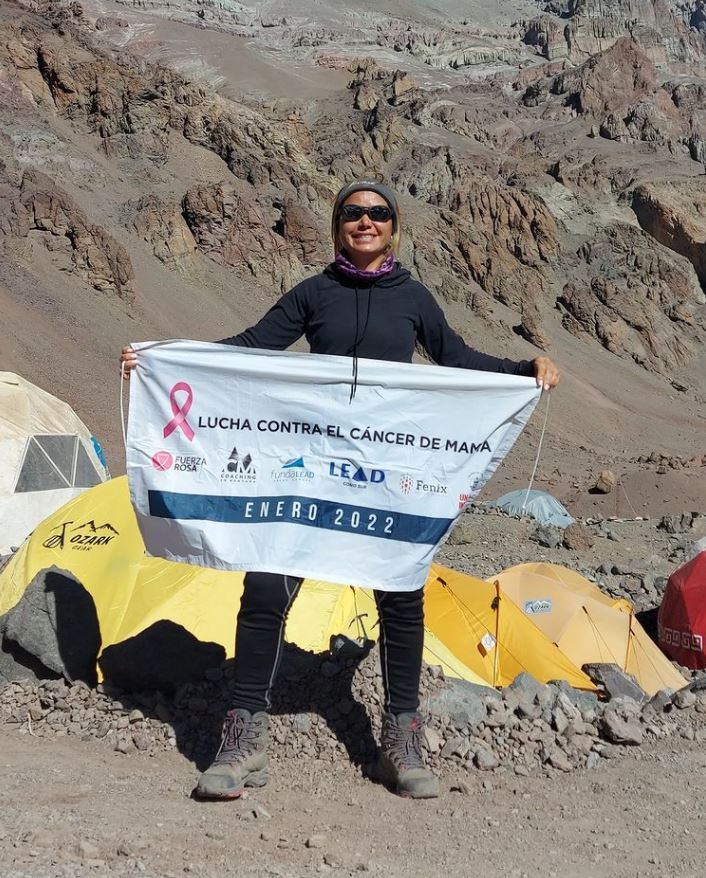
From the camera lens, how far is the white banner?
3.42 meters

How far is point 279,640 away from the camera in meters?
3.27

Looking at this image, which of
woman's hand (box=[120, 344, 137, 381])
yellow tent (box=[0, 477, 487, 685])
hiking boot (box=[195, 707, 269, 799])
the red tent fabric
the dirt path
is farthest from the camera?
the red tent fabric

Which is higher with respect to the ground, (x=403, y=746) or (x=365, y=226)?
(x=365, y=226)

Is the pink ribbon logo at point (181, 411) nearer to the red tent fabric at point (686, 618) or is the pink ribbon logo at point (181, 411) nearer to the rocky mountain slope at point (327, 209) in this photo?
the red tent fabric at point (686, 618)

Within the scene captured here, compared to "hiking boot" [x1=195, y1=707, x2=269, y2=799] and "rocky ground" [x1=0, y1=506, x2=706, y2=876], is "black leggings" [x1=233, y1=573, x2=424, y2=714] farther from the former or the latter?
"rocky ground" [x1=0, y1=506, x2=706, y2=876]

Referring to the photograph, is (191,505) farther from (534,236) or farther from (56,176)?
(534,236)

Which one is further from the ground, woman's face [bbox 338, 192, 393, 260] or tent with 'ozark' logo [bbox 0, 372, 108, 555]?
woman's face [bbox 338, 192, 393, 260]

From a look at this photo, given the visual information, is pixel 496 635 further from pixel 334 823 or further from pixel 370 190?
pixel 370 190

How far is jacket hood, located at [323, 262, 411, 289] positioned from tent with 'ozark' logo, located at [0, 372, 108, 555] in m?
8.32

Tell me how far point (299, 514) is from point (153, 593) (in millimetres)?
1809

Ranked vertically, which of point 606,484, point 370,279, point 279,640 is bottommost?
point 606,484

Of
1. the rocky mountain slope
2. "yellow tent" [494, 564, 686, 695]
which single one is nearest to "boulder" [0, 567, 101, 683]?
"yellow tent" [494, 564, 686, 695]

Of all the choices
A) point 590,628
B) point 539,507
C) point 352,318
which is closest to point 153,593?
point 352,318

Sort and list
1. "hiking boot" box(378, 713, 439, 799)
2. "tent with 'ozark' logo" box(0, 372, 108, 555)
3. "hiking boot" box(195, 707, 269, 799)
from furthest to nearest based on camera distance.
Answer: "tent with 'ozark' logo" box(0, 372, 108, 555) < "hiking boot" box(378, 713, 439, 799) < "hiking boot" box(195, 707, 269, 799)
